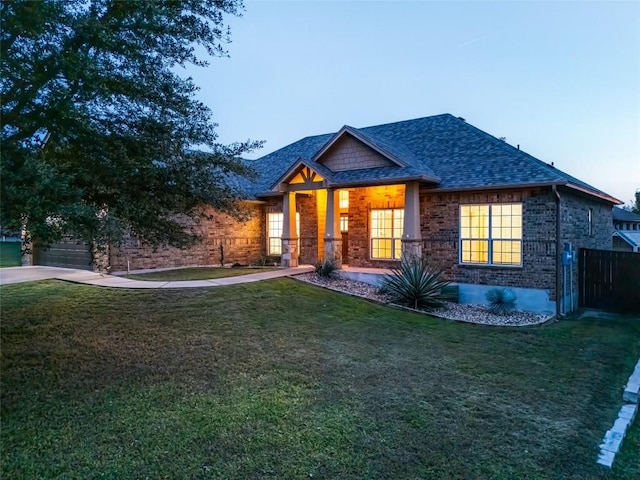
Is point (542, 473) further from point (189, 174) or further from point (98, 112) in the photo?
point (98, 112)

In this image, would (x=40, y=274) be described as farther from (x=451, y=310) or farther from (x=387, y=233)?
(x=451, y=310)

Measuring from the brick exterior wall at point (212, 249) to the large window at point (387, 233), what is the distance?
462cm

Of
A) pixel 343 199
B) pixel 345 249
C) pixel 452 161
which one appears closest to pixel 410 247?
pixel 452 161

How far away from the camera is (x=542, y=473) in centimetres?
369

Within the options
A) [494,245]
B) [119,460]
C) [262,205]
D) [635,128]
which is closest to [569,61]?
[635,128]

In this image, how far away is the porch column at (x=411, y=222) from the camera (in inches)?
512

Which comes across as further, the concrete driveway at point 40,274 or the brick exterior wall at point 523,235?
the concrete driveway at point 40,274

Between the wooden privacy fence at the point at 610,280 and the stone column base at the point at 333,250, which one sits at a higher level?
the stone column base at the point at 333,250

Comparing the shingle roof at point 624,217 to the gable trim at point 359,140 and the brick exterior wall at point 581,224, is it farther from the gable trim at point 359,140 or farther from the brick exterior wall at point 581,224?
the gable trim at point 359,140

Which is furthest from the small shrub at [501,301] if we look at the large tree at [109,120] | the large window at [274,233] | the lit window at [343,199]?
the large window at [274,233]

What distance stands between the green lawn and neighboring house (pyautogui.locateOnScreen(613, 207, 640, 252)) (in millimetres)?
18746

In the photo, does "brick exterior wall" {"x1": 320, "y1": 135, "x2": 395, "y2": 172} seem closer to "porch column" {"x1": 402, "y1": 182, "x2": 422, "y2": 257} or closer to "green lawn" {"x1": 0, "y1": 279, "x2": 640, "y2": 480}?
"porch column" {"x1": 402, "y1": 182, "x2": 422, "y2": 257}

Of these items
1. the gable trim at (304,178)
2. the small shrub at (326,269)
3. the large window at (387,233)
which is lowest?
the small shrub at (326,269)

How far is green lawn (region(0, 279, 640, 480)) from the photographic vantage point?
369 centimetres
